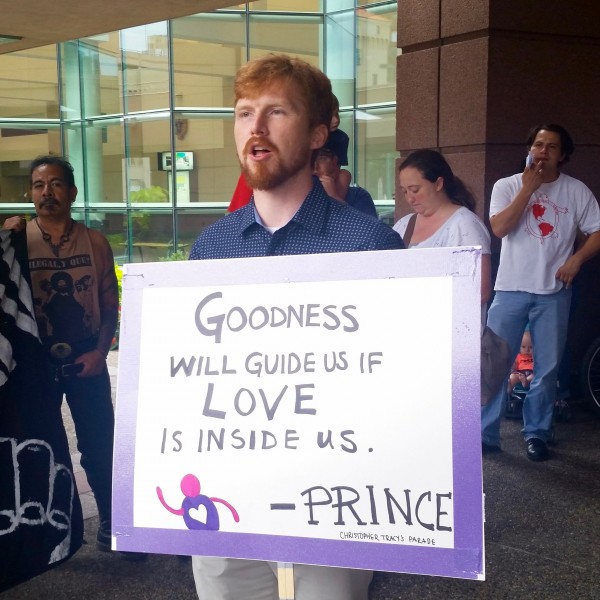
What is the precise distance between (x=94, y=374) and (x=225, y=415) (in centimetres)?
201

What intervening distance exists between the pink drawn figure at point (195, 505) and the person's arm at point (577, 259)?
12.2 feet

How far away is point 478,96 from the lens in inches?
230

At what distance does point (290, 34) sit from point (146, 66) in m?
2.87

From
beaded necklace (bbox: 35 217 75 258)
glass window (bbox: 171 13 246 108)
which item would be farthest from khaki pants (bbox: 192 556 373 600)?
glass window (bbox: 171 13 246 108)

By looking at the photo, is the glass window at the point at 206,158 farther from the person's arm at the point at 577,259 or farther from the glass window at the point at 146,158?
the person's arm at the point at 577,259

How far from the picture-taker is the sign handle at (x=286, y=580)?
1.77 m

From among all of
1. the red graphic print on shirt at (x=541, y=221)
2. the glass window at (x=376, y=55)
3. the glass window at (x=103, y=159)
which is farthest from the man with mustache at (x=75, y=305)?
the glass window at (x=103, y=159)

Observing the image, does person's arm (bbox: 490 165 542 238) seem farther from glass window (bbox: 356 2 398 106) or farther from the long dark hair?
glass window (bbox: 356 2 398 106)

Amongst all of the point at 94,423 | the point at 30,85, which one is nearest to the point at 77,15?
the point at 94,423

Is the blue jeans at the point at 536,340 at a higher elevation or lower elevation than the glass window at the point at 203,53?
lower

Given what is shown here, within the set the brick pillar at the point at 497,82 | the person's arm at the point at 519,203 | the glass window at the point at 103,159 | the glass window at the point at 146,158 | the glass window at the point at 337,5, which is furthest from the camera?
the glass window at the point at 103,159

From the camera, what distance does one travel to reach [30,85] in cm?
1808

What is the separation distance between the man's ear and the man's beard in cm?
7

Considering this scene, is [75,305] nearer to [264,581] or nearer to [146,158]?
[264,581]
